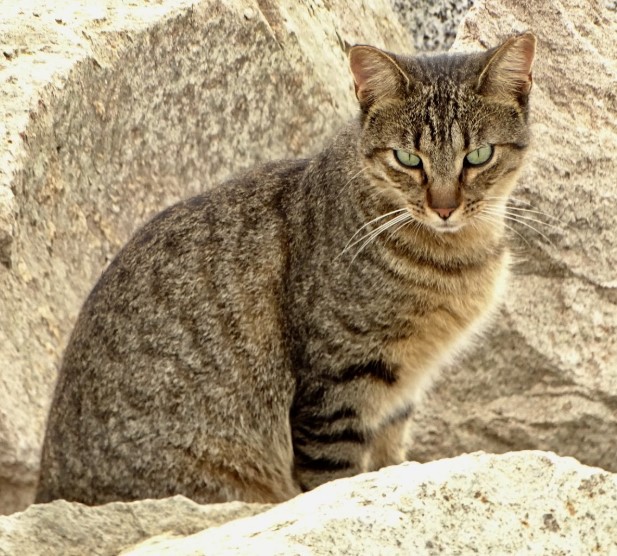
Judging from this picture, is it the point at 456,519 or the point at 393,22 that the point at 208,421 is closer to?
the point at 456,519

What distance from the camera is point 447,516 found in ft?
9.81

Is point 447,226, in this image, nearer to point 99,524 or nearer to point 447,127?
point 447,127

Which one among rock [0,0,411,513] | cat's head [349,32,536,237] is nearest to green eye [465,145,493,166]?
cat's head [349,32,536,237]

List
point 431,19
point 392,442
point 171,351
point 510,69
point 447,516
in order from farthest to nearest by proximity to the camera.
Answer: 1. point 431,19
2. point 392,442
3. point 171,351
4. point 510,69
5. point 447,516

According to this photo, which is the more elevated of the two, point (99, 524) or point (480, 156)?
point (480, 156)

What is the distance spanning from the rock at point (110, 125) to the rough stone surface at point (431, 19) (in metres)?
0.78

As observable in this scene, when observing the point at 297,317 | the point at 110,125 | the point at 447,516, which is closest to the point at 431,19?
the point at 110,125

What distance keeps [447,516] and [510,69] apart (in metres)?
2.36

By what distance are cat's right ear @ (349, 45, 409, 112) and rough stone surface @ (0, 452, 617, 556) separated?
2.00 m

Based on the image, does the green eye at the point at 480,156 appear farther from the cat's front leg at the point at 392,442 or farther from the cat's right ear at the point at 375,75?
the cat's front leg at the point at 392,442

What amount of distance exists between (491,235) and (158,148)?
2208 millimetres

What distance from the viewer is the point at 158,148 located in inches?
247

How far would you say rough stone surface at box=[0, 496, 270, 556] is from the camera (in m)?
3.50

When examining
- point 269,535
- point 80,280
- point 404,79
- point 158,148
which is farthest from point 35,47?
point 269,535
